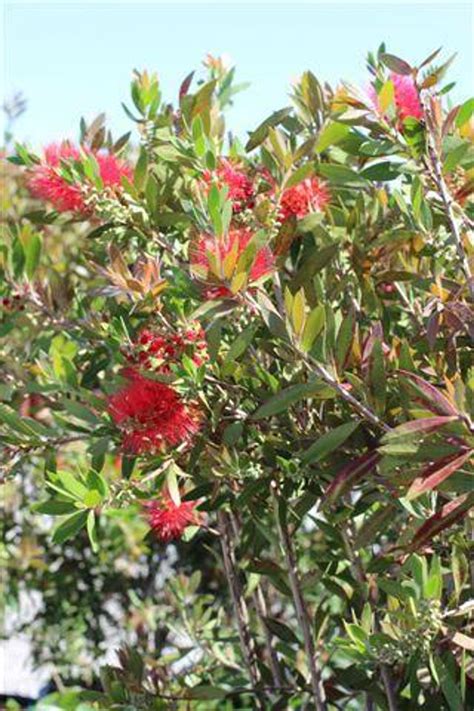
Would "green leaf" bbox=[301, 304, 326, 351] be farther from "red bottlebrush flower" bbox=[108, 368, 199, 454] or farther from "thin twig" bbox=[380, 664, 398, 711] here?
"thin twig" bbox=[380, 664, 398, 711]

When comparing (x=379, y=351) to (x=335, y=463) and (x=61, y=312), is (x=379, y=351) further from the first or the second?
(x=61, y=312)

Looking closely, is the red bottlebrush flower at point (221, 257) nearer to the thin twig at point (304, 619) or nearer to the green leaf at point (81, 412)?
the green leaf at point (81, 412)

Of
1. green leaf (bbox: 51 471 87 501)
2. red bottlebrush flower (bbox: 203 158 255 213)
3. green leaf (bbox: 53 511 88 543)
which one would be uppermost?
red bottlebrush flower (bbox: 203 158 255 213)

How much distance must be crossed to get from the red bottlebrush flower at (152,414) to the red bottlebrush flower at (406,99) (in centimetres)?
60

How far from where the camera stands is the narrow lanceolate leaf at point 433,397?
145cm

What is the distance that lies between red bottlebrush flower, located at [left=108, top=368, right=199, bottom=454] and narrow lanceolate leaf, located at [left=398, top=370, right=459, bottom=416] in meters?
0.41

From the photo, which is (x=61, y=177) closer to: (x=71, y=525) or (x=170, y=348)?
(x=170, y=348)

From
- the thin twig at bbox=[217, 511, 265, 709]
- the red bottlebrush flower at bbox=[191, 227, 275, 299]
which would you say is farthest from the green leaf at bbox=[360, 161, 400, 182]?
the thin twig at bbox=[217, 511, 265, 709]

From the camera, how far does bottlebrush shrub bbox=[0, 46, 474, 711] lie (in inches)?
62.8

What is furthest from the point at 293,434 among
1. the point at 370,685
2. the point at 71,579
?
the point at 71,579

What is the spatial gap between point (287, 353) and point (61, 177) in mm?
567

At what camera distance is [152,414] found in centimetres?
175

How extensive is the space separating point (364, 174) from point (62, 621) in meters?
→ 2.86

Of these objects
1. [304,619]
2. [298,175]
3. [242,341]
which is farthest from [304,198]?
[304,619]
